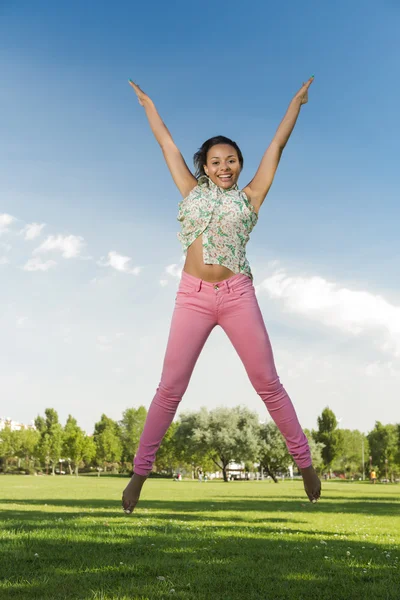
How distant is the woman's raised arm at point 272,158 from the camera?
504cm

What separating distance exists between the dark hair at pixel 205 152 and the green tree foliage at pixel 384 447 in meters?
121

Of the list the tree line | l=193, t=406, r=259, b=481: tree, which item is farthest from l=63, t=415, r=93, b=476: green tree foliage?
l=193, t=406, r=259, b=481: tree

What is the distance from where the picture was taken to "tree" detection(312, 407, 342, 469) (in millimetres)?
116750

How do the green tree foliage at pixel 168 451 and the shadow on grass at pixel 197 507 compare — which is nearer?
the shadow on grass at pixel 197 507

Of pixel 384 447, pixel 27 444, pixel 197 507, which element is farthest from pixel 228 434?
pixel 27 444

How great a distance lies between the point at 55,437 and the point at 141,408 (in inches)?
722

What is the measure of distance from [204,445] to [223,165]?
7543 cm

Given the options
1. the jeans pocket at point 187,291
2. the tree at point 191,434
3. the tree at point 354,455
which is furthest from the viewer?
the tree at point 354,455

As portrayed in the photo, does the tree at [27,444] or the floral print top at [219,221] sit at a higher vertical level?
the floral print top at [219,221]

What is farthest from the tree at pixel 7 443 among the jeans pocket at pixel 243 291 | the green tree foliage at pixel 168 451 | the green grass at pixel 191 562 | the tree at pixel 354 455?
the jeans pocket at pixel 243 291

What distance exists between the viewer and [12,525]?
1298 centimetres

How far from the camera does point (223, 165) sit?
5031mm

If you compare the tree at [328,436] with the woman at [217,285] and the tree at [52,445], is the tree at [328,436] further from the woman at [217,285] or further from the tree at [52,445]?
the woman at [217,285]

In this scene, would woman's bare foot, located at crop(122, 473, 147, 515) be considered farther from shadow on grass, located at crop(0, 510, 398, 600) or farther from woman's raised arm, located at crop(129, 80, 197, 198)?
woman's raised arm, located at crop(129, 80, 197, 198)
